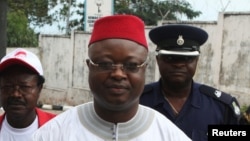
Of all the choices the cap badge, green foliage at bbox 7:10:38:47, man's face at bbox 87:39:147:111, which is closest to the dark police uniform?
the cap badge

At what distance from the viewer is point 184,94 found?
2688 millimetres

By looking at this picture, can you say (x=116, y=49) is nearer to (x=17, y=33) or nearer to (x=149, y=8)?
(x=17, y=33)

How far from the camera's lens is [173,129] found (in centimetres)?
175

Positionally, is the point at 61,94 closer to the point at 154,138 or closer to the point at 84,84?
the point at 84,84

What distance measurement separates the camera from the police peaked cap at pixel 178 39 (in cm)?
265

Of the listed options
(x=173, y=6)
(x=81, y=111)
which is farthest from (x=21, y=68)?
(x=173, y=6)

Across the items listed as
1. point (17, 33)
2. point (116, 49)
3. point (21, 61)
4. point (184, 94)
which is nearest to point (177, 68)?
point (184, 94)

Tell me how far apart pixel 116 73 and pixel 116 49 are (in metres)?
0.09

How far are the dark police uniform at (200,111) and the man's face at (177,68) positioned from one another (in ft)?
0.46

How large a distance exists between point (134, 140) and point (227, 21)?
7.89 m

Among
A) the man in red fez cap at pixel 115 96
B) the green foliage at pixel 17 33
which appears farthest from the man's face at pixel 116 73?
the green foliage at pixel 17 33

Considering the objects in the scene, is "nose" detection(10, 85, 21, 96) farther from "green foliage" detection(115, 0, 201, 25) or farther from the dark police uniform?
"green foliage" detection(115, 0, 201, 25)

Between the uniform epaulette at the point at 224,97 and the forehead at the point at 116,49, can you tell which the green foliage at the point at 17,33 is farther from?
the forehead at the point at 116,49

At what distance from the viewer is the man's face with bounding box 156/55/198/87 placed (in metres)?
2.56
